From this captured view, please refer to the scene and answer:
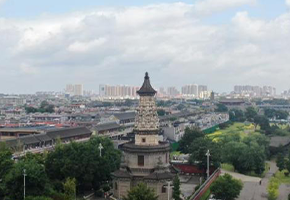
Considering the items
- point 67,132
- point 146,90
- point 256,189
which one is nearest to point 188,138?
point 67,132

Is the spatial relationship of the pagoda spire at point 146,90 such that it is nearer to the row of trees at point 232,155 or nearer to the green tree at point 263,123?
the row of trees at point 232,155

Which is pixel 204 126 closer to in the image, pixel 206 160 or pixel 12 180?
pixel 206 160

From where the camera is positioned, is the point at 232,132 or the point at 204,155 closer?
the point at 204,155

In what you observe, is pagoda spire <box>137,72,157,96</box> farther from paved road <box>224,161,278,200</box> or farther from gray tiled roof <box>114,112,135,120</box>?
gray tiled roof <box>114,112,135,120</box>

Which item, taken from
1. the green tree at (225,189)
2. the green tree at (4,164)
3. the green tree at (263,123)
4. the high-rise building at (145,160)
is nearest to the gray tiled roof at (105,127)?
the green tree at (263,123)

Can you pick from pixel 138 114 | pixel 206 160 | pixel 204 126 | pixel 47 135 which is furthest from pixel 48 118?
pixel 138 114

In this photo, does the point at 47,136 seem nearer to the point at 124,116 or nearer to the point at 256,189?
the point at 256,189

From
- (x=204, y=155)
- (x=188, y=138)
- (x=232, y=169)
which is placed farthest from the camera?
(x=188, y=138)
